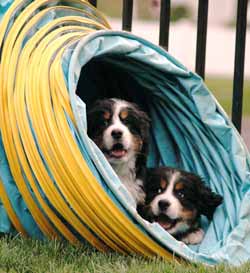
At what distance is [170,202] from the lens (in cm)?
597

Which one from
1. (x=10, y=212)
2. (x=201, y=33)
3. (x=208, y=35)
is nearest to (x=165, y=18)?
(x=201, y=33)

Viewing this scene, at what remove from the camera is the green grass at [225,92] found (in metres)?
16.2

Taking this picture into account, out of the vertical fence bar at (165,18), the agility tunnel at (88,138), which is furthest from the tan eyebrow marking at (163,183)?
the vertical fence bar at (165,18)

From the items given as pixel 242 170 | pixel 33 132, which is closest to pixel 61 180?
pixel 33 132

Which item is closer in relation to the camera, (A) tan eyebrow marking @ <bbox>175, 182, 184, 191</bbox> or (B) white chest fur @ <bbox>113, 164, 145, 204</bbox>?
(A) tan eyebrow marking @ <bbox>175, 182, 184, 191</bbox>

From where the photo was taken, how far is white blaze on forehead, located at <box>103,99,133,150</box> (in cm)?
597

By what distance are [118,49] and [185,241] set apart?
1.29 meters

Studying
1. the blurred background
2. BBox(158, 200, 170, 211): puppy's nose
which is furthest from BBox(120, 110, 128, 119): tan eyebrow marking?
the blurred background

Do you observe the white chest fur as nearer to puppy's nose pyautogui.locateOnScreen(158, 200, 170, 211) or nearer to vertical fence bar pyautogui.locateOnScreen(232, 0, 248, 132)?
puppy's nose pyautogui.locateOnScreen(158, 200, 170, 211)

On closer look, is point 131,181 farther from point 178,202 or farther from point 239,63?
point 239,63

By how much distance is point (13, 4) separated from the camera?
6039 mm

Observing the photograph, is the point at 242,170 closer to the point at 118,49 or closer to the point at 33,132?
the point at 118,49

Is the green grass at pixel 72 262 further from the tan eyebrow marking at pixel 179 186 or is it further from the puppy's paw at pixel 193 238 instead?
the tan eyebrow marking at pixel 179 186

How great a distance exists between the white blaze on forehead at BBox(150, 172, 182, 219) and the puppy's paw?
0.16m
